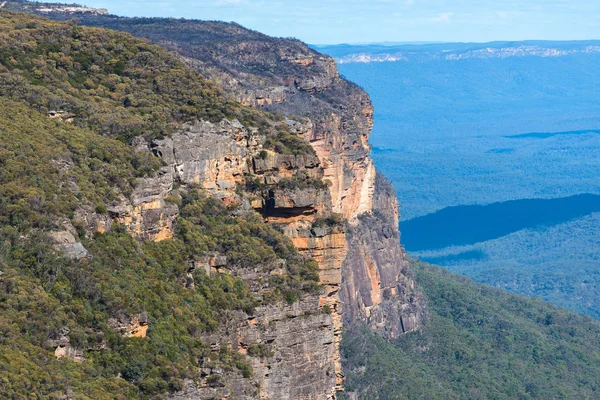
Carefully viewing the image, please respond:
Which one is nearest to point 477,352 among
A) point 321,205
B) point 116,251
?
point 321,205

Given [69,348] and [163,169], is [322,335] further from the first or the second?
[69,348]

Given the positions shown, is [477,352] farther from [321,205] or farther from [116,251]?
Result: [116,251]

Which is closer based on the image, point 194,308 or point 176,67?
point 194,308

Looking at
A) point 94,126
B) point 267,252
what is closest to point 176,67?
point 94,126

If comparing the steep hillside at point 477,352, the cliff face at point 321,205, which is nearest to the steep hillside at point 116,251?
the cliff face at point 321,205

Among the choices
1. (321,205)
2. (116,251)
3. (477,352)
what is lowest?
(477,352)

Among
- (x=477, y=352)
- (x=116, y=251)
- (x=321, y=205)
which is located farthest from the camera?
(x=477, y=352)

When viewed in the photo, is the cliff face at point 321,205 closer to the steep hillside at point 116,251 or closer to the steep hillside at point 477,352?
the steep hillside at point 116,251

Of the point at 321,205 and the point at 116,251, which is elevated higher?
the point at 116,251

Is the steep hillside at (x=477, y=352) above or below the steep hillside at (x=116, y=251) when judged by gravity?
below
